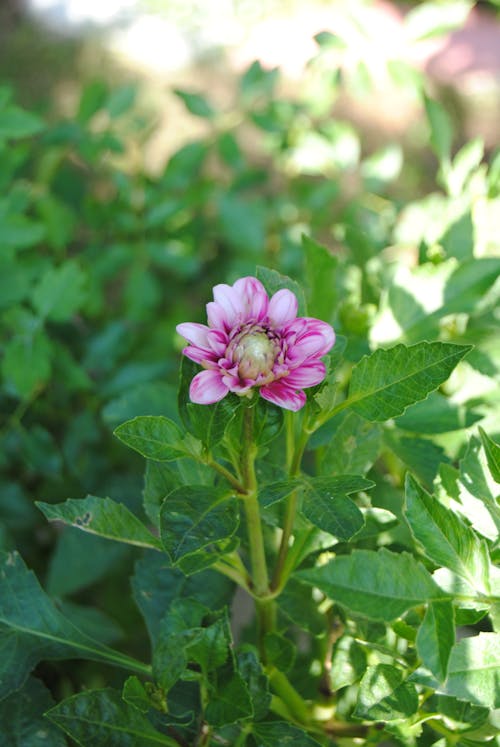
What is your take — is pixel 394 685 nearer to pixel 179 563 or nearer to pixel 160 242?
pixel 179 563

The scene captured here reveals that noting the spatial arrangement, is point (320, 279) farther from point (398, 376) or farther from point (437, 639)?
point (437, 639)

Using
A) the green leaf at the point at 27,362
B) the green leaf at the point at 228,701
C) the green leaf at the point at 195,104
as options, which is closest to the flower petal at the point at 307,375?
the green leaf at the point at 228,701

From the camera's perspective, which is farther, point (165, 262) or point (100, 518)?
point (165, 262)

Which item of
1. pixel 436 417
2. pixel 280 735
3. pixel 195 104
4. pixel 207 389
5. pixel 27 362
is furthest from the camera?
pixel 195 104

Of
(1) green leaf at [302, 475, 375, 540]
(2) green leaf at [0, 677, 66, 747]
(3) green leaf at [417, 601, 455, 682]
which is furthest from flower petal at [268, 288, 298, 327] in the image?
(2) green leaf at [0, 677, 66, 747]

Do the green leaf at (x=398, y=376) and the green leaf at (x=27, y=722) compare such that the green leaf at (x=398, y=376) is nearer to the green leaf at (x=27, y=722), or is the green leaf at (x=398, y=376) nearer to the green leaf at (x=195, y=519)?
the green leaf at (x=195, y=519)

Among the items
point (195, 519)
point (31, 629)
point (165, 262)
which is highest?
point (195, 519)

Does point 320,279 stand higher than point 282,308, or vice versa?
point 282,308

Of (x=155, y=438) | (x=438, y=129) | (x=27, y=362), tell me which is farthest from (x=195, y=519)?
(x=438, y=129)
